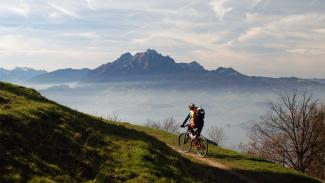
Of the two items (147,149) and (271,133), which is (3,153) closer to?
(147,149)

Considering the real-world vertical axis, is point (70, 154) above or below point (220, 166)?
above

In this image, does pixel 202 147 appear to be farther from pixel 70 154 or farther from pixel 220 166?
pixel 70 154

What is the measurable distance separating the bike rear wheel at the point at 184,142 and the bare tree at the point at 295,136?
2553cm

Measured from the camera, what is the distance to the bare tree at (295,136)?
5741 centimetres

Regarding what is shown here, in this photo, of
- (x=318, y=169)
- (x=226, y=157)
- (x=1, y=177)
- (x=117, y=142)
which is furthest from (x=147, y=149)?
(x=318, y=169)

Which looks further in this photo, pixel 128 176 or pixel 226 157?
pixel 226 157

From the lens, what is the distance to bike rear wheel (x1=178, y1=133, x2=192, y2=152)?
3212 centimetres

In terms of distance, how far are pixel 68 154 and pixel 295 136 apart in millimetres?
46244

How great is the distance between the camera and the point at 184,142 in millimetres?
32375

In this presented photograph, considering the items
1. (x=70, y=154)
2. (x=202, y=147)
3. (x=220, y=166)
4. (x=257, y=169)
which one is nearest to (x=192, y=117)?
(x=202, y=147)

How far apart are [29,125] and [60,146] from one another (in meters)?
1.99

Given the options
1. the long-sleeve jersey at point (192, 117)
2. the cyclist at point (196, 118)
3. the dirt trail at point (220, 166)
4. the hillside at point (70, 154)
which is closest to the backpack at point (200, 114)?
the cyclist at point (196, 118)

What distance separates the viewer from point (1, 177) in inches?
568

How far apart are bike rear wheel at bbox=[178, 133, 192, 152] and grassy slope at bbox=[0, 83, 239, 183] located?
8.01 metres
